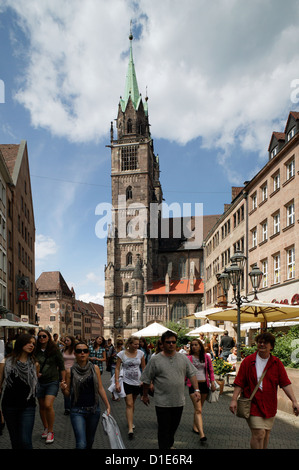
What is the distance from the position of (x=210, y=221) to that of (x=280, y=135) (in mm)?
64900

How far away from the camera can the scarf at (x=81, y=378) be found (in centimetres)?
564

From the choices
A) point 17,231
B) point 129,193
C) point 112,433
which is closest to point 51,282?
point 129,193

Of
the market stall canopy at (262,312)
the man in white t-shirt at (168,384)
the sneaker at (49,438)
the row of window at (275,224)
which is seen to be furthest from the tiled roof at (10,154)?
the man in white t-shirt at (168,384)

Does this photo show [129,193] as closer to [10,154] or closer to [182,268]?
[182,268]

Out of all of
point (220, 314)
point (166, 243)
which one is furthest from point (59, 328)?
point (220, 314)

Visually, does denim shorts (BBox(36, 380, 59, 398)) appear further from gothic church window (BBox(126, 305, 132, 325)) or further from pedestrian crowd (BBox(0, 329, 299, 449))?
gothic church window (BBox(126, 305, 132, 325))

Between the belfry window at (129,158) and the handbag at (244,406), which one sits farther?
the belfry window at (129,158)

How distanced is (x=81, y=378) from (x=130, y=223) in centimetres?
7575

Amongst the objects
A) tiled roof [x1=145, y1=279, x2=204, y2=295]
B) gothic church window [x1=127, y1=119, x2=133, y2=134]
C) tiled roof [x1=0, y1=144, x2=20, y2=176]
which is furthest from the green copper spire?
tiled roof [x1=0, y1=144, x2=20, y2=176]

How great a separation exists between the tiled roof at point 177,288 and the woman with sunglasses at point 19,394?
236 ft

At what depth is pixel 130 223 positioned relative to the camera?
81.3 metres

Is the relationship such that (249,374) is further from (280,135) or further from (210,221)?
(210,221)

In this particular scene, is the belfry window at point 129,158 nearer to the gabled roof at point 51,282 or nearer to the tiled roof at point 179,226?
the tiled roof at point 179,226
